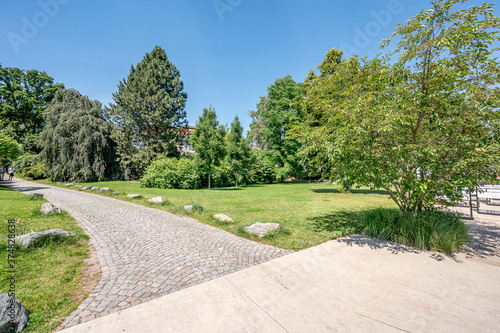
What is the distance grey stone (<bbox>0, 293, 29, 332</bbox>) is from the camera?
194 cm

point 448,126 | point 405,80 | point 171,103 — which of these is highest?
point 171,103

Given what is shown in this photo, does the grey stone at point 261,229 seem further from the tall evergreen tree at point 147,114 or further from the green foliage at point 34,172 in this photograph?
the green foliage at point 34,172

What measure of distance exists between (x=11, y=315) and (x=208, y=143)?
50.2ft

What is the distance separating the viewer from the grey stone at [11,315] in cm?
194

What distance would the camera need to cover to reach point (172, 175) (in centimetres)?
1730

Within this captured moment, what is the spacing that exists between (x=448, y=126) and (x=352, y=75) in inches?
103

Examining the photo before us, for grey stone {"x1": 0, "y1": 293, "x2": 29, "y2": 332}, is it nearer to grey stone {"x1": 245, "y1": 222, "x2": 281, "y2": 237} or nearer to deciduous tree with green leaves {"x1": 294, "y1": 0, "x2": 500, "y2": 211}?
grey stone {"x1": 245, "y1": 222, "x2": 281, "y2": 237}

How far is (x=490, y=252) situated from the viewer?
13.3 ft

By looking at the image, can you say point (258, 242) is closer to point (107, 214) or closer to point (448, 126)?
point (448, 126)

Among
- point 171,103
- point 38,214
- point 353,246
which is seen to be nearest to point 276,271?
point 353,246

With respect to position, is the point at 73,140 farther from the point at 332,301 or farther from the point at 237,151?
the point at 332,301

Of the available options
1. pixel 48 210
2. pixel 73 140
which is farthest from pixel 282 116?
pixel 73 140

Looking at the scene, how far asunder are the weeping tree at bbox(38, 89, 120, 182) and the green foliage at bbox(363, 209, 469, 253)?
78.3 feet

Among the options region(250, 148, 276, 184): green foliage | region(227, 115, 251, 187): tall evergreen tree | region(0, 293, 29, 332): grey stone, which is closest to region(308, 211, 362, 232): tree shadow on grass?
region(0, 293, 29, 332): grey stone
